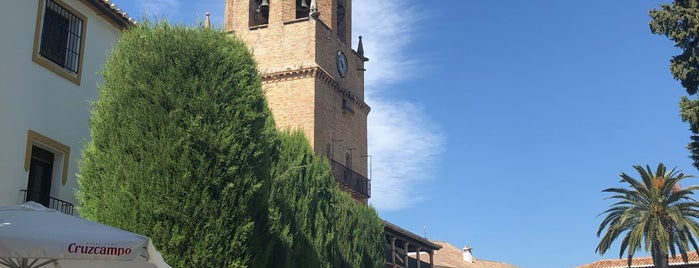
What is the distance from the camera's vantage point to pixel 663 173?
1257 inches

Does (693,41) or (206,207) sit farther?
(693,41)

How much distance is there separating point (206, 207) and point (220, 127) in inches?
44.9

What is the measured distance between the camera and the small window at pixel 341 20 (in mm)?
34438

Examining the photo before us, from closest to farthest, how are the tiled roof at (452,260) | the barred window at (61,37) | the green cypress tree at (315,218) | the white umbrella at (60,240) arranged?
1. the white umbrella at (60,240)
2. the barred window at (61,37)
3. the green cypress tree at (315,218)
4. the tiled roof at (452,260)

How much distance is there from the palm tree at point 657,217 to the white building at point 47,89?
24.4 metres

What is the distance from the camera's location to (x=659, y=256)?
3130 cm

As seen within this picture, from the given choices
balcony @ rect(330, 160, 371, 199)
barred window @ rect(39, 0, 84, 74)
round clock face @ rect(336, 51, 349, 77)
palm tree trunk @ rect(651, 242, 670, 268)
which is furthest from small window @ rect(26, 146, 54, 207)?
palm tree trunk @ rect(651, 242, 670, 268)

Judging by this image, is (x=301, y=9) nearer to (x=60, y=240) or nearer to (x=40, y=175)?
(x=40, y=175)

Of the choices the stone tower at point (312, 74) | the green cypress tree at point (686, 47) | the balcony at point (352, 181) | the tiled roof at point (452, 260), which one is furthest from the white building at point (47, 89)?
the tiled roof at point (452, 260)

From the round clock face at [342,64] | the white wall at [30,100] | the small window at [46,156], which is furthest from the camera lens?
the round clock face at [342,64]

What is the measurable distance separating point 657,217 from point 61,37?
25638 millimetres

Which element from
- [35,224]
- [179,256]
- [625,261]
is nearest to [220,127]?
[179,256]

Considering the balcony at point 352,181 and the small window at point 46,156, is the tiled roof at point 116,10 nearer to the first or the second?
the small window at point 46,156

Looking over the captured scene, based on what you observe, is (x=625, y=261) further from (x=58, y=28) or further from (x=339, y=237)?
(x=58, y=28)
